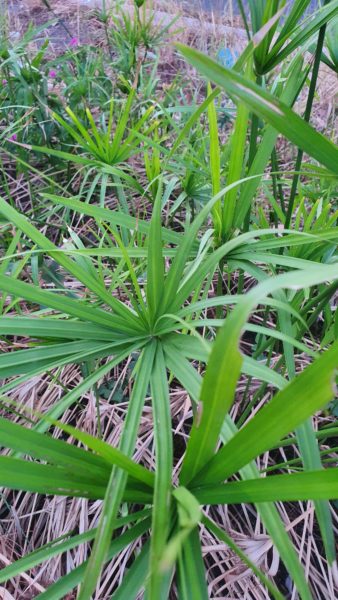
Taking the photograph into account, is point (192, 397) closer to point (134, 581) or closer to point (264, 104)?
point (134, 581)

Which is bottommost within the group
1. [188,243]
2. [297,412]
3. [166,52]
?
[297,412]

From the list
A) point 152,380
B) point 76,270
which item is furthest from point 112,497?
point 76,270

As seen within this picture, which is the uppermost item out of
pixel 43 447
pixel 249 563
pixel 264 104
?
pixel 264 104

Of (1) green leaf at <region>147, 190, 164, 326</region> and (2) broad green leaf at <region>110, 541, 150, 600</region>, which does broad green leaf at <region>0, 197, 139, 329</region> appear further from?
(2) broad green leaf at <region>110, 541, 150, 600</region>

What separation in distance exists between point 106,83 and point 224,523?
1.34m

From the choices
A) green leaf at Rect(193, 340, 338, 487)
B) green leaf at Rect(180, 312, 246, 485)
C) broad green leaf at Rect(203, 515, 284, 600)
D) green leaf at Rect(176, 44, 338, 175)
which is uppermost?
green leaf at Rect(176, 44, 338, 175)

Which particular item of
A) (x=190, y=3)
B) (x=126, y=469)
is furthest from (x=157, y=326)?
(x=190, y=3)

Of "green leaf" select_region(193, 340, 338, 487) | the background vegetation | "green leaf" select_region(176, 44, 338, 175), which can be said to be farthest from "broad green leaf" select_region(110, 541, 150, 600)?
"green leaf" select_region(176, 44, 338, 175)

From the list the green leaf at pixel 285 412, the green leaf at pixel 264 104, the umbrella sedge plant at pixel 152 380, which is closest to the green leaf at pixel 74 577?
the umbrella sedge plant at pixel 152 380

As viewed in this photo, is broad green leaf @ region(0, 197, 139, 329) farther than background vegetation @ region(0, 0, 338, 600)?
Yes

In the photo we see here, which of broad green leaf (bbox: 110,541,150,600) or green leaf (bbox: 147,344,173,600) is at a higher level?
green leaf (bbox: 147,344,173,600)

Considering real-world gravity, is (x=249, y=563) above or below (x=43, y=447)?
below

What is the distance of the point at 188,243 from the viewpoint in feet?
1.63

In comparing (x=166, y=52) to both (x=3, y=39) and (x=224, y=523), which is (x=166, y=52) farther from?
(x=224, y=523)
